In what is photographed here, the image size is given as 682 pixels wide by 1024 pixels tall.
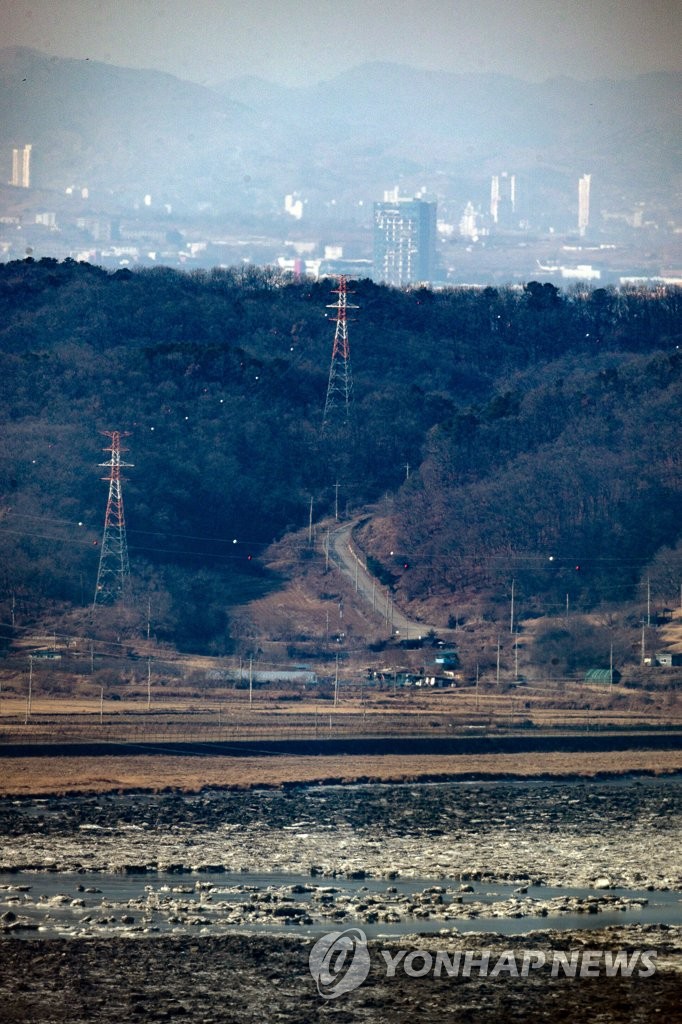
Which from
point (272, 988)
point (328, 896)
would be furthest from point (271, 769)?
point (272, 988)

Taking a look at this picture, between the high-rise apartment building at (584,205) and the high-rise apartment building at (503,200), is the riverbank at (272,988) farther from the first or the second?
the high-rise apartment building at (503,200)

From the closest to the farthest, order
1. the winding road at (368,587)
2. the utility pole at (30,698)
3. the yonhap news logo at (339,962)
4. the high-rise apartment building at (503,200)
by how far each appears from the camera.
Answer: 1. the yonhap news logo at (339,962)
2. the utility pole at (30,698)
3. the winding road at (368,587)
4. the high-rise apartment building at (503,200)

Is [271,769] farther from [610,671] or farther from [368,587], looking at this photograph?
[368,587]

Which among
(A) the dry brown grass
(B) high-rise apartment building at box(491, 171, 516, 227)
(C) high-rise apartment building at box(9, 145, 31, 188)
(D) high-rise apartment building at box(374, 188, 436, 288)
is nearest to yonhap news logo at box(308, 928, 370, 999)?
(A) the dry brown grass

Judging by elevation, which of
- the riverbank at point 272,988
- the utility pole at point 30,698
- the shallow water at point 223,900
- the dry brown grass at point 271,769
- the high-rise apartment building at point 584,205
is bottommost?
the riverbank at point 272,988

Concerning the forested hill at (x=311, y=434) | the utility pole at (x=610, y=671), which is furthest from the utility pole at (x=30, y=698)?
the utility pole at (x=610, y=671)

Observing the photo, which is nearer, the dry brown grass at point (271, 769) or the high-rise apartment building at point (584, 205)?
the dry brown grass at point (271, 769)

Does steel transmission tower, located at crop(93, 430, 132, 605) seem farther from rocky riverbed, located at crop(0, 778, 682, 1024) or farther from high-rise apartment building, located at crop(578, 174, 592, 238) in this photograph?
high-rise apartment building, located at crop(578, 174, 592, 238)
